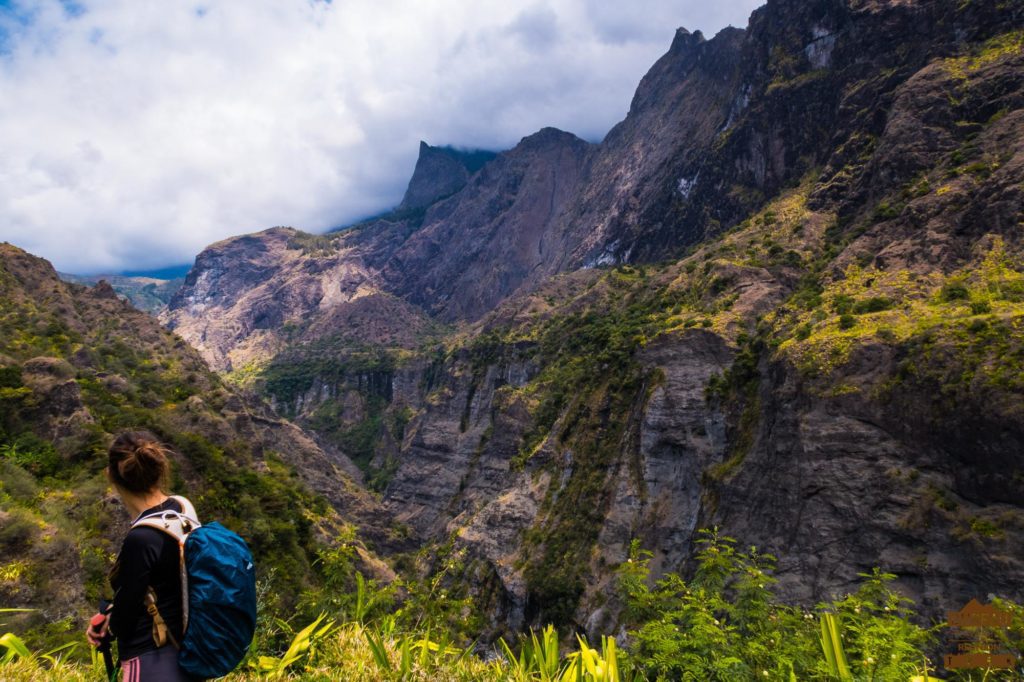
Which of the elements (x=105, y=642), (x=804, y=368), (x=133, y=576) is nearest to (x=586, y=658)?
(x=133, y=576)

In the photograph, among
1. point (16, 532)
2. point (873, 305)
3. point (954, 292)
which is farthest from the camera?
point (873, 305)

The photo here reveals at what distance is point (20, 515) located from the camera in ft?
57.1

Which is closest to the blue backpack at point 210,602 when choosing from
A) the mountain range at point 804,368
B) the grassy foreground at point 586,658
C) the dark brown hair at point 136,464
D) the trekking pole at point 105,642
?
the dark brown hair at point 136,464

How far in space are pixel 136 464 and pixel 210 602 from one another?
50.4 inches

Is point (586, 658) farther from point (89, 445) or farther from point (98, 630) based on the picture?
point (89, 445)

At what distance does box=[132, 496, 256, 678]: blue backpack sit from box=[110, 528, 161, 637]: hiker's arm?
8 cm

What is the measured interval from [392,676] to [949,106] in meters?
70.2

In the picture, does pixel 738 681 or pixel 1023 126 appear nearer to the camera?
pixel 738 681

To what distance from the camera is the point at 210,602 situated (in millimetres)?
3736

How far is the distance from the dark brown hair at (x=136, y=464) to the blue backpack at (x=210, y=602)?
362 mm

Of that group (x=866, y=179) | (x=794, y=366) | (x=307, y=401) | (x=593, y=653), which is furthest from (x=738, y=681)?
(x=307, y=401)

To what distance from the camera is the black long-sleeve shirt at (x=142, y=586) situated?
371 cm

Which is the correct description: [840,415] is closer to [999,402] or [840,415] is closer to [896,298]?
[999,402]

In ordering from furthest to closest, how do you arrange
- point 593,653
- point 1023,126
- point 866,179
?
point 866,179, point 1023,126, point 593,653
